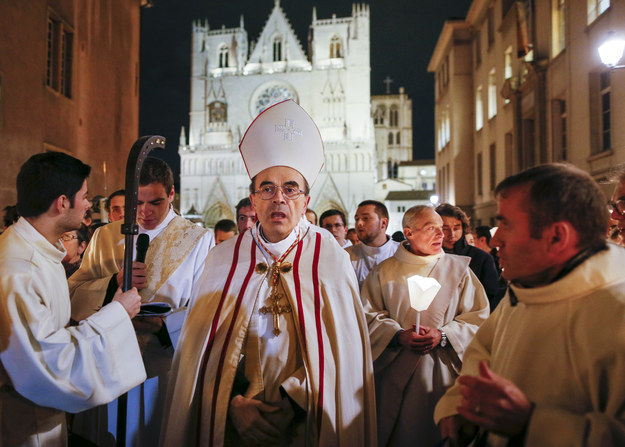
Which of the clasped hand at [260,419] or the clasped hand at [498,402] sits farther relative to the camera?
the clasped hand at [260,419]

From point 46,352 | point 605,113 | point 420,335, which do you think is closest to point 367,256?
point 420,335

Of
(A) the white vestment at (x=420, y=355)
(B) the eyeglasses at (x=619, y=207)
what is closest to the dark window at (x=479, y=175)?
(B) the eyeglasses at (x=619, y=207)

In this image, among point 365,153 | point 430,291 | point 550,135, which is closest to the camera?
point 430,291

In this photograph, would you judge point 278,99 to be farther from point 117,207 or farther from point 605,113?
point 117,207

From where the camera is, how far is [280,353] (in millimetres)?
2199

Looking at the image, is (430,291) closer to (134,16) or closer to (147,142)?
(147,142)

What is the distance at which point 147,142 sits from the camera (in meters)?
2.21

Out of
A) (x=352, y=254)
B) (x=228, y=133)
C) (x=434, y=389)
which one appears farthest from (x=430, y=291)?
(x=228, y=133)

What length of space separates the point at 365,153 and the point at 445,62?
20.9m

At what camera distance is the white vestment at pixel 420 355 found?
2.88m

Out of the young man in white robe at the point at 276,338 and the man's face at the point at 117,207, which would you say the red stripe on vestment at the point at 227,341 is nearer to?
the young man in white robe at the point at 276,338

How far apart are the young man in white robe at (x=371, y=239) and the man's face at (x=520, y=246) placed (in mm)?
3253

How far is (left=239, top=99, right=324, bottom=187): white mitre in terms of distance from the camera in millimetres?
2412

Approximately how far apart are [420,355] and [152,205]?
2.09 meters
